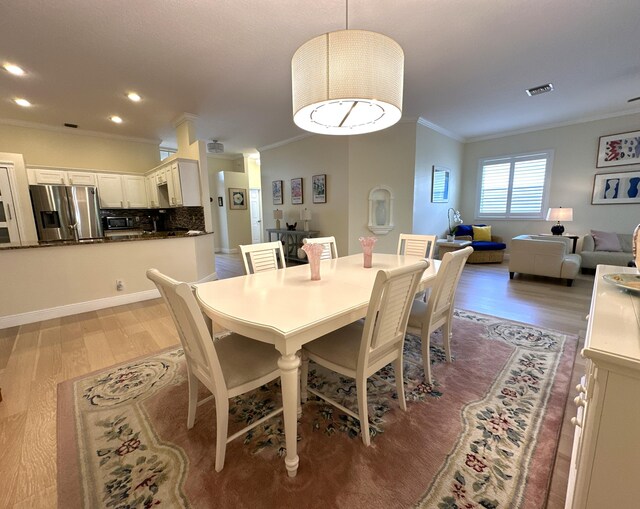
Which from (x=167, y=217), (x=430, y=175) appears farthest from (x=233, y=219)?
(x=430, y=175)

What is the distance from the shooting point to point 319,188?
18.2 feet

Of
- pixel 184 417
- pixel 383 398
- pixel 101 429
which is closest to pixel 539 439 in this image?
pixel 383 398

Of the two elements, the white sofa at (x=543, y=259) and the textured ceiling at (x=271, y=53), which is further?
the white sofa at (x=543, y=259)

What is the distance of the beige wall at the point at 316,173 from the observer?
5.15 metres

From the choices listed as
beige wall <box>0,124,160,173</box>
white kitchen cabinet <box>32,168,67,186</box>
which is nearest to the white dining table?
white kitchen cabinet <box>32,168,67,186</box>

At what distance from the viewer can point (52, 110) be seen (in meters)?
4.03

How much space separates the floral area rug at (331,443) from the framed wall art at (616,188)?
4599 millimetres

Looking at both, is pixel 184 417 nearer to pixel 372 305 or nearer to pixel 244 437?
pixel 244 437

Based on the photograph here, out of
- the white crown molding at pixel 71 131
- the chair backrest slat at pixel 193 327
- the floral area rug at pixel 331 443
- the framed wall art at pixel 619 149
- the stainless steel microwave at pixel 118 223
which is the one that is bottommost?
the floral area rug at pixel 331 443

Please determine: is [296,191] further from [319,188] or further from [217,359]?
[217,359]

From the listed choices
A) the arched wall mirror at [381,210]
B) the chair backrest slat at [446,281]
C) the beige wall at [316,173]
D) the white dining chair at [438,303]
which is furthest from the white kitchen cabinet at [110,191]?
the chair backrest slat at [446,281]

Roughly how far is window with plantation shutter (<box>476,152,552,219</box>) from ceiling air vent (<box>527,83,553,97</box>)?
7.46 ft

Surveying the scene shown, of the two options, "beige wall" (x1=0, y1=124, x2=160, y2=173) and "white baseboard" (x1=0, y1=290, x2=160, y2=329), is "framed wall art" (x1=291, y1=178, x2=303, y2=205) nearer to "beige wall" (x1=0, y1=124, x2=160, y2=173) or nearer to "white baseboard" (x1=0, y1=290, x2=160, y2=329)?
"beige wall" (x1=0, y1=124, x2=160, y2=173)

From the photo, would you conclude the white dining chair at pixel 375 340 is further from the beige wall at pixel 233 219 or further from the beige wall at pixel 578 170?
the beige wall at pixel 233 219
